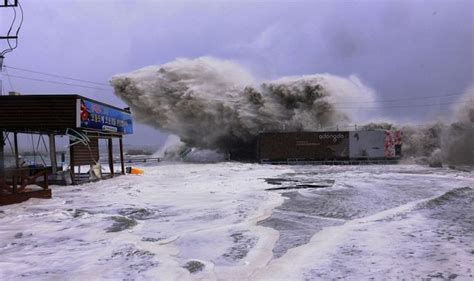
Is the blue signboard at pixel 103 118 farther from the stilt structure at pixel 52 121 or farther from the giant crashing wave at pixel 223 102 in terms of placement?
the giant crashing wave at pixel 223 102

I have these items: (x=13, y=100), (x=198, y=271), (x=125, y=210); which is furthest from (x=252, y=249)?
(x=13, y=100)

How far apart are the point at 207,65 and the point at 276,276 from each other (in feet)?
143

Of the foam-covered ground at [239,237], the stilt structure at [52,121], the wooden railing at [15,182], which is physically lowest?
the foam-covered ground at [239,237]

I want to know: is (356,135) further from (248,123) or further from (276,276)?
(276,276)

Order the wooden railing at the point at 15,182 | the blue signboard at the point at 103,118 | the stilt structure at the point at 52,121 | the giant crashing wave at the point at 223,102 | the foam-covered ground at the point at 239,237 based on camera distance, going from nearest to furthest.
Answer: the foam-covered ground at the point at 239,237 < the wooden railing at the point at 15,182 < the stilt structure at the point at 52,121 < the blue signboard at the point at 103,118 < the giant crashing wave at the point at 223,102

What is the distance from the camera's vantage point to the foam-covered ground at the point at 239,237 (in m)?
5.71

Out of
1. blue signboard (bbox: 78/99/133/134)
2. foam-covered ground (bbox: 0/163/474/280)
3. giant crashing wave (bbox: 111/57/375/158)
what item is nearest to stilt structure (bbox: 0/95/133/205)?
blue signboard (bbox: 78/99/133/134)

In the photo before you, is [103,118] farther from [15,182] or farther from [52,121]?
[15,182]

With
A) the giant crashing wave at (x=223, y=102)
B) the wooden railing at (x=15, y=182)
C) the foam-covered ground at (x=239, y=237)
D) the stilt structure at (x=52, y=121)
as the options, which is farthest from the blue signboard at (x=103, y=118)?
the giant crashing wave at (x=223, y=102)

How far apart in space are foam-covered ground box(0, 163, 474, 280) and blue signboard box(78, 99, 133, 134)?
4.66 metres

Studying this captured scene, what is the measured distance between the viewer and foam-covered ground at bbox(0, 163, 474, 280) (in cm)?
571

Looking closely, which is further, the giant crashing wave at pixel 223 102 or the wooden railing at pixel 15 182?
the giant crashing wave at pixel 223 102

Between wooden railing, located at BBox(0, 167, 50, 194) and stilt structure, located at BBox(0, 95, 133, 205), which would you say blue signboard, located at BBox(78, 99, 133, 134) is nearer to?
stilt structure, located at BBox(0, 95, 133, 205)

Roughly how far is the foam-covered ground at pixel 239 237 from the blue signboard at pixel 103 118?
466 centimetres
